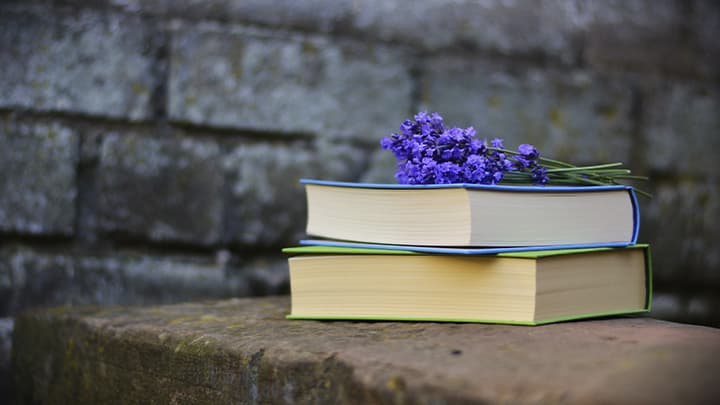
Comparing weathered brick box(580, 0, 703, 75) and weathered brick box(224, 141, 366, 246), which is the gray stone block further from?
weathered brick box(580, 0, 703, 75)

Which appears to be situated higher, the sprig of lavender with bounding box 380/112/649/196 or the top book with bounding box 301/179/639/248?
the sprig of lavender with bounding box 380/112/649/196

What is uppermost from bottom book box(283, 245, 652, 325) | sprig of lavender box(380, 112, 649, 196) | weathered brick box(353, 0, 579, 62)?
weathered brick box(353, 0, 579, 62)

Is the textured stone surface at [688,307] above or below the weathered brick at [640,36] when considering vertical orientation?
below

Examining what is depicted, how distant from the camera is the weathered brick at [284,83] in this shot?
2.14 m

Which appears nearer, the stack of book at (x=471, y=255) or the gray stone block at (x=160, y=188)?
the stack of book at (x=471, y=255)

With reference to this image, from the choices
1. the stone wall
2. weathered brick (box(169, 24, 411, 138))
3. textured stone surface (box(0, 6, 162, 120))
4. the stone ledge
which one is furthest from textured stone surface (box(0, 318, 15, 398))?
weathered brick (box(169, 24, 411, 138))

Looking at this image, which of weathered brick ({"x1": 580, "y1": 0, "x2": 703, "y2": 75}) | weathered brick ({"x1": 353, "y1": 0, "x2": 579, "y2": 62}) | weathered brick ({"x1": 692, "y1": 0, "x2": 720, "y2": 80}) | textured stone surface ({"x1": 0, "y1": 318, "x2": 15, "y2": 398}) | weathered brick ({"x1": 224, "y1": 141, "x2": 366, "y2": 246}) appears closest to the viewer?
textured stone surface ({"x1": 0, "y1": 318, "x2": 15, "y2": 398})

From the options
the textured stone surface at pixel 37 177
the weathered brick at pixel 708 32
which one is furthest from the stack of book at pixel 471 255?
the weathered brick at pixel 708 32

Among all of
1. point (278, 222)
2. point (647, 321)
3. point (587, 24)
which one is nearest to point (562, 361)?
point (647, 321)

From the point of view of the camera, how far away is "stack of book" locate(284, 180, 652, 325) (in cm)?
113

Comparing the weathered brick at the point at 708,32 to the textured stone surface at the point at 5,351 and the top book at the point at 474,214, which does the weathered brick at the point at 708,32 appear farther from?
the textured stone surface at the point at 5,351

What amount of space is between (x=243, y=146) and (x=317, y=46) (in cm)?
37

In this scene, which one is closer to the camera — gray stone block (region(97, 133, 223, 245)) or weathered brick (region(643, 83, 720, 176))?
gray stone block (region(97, 133, 223, 245))

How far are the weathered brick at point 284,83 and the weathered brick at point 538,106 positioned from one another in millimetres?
147
